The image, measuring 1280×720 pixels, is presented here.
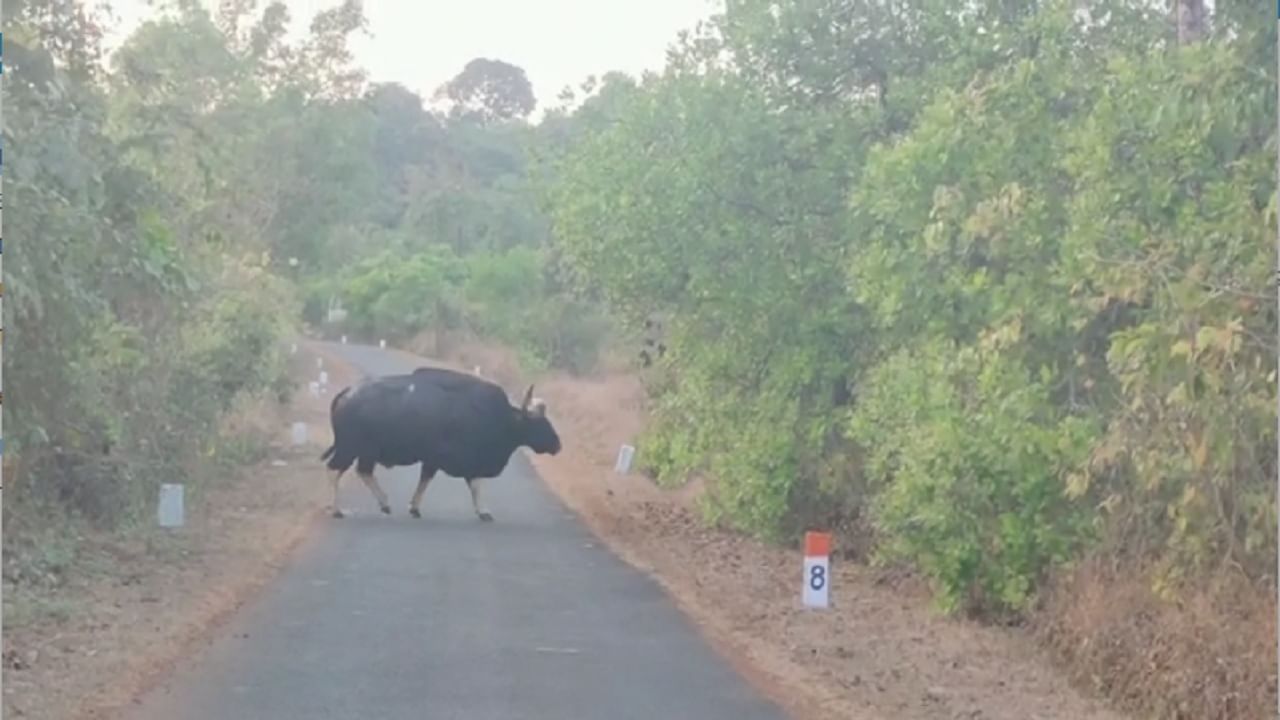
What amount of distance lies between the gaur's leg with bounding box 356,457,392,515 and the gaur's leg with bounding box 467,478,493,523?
1108 mm

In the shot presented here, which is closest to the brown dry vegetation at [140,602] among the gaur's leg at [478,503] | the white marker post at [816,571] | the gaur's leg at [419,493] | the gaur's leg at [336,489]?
the gaur's leg at [336,489]

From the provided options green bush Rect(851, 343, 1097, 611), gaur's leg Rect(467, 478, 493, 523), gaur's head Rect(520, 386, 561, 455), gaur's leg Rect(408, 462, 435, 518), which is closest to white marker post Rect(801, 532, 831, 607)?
green bush Rect(851, 343, 1097, 611)

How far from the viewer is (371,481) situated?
86.6 feet

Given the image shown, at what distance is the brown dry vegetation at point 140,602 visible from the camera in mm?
12328

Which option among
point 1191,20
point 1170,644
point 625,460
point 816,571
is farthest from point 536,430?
point 1170,644

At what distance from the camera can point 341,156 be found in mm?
58906

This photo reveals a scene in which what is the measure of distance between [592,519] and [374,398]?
3507 mm

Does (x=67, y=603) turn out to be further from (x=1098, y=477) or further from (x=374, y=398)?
(x=374, y=398)

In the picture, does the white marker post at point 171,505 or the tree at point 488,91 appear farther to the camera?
the tree at point 488,91

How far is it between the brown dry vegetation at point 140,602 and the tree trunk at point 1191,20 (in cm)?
864

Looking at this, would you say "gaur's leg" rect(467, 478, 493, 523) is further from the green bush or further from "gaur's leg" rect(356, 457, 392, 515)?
the green bush

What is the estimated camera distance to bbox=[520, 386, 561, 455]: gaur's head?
90.9 feet

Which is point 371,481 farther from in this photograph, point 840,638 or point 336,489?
point 840,638

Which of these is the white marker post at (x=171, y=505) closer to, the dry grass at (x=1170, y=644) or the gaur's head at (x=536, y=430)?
the gaur's head at (x=536, y=430)
